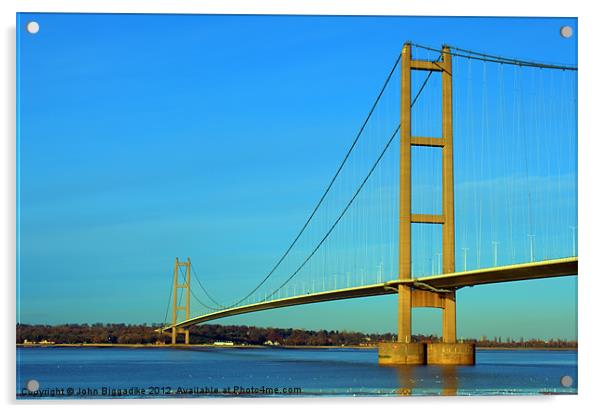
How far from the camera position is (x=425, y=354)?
83.5 ft

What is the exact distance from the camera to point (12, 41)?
11.8m

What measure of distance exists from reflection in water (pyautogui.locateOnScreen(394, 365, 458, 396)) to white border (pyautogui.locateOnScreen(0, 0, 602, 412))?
16.7ft

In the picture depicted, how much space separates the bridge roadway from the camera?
15418mm

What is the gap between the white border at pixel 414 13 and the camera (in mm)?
11555

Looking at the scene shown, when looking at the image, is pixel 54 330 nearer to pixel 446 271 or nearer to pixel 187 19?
pixel 187 19

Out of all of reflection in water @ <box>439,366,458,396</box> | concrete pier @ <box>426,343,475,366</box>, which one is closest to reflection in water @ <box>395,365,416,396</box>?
reflection in water @ <box>439,366,458,396</box>

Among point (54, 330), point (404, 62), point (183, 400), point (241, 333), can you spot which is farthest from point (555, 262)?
point (241, 333)

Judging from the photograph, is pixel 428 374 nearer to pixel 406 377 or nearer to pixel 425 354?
pixel 406 377

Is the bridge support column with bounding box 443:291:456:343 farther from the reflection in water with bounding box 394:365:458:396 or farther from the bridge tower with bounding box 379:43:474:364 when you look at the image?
the reflection in water with bounding box 394:365:458:396

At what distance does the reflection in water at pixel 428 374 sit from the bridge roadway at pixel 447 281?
1940 millimetres

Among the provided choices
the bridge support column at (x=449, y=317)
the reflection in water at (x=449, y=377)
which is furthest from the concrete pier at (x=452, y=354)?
the reflection in water at (x=449, y=377)

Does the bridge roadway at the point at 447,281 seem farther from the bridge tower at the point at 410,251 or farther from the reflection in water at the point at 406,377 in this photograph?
the reflection in water at the point at 406,377

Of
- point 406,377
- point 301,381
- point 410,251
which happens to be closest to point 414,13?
point 406,377
